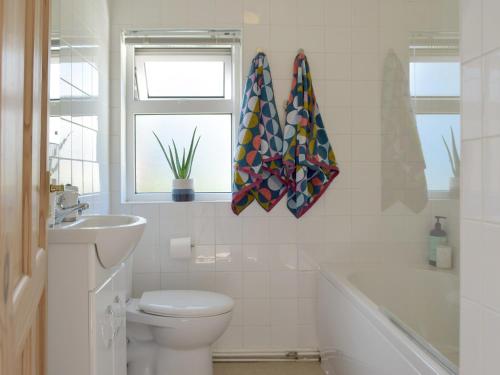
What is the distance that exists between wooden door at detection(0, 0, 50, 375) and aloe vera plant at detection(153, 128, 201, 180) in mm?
1573

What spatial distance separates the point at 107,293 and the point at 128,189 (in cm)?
127

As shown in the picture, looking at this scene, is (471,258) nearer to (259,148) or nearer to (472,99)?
(472,99)

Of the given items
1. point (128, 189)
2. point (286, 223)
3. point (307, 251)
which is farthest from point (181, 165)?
point (307, 251)

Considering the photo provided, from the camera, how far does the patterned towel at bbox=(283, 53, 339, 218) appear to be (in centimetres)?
228

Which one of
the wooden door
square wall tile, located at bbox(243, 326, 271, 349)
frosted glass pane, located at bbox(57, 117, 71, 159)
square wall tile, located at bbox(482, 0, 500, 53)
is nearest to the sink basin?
the wooden door

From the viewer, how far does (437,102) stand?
1489mm

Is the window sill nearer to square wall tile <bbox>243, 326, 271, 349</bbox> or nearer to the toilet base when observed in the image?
square wall tile <bbox>243, 326, 271, 349</bbox>

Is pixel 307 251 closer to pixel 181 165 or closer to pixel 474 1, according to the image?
pixel 181 165

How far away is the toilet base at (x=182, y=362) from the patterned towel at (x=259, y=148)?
781 mm

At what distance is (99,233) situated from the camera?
44.5 inches

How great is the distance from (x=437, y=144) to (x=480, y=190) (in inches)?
31.4

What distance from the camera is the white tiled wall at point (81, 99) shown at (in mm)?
1586

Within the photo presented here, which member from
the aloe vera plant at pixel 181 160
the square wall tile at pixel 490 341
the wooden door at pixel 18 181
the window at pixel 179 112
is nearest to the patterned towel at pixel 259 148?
the window at pixel 179 112

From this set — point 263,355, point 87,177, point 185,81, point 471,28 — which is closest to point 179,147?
point 185,81
